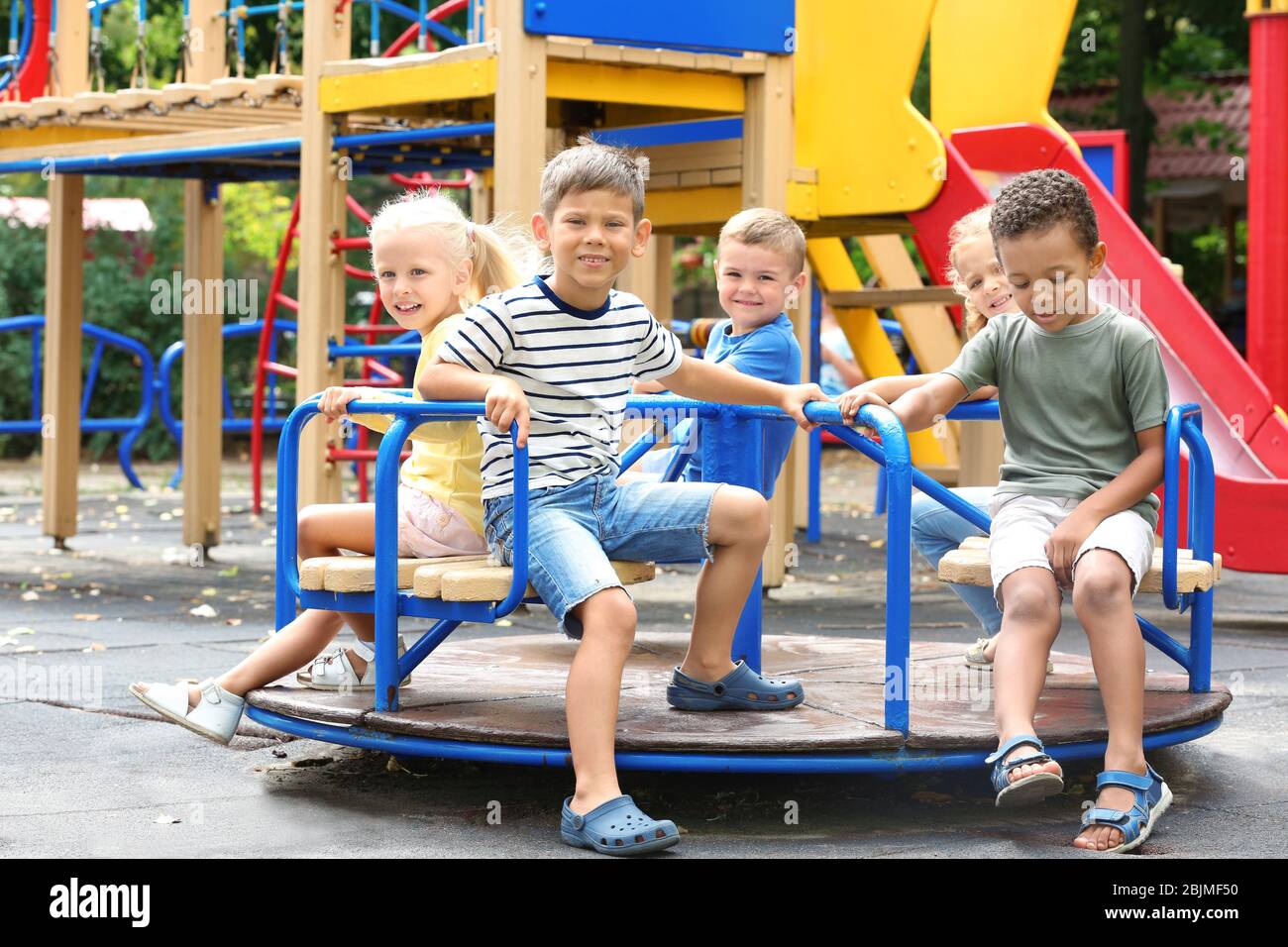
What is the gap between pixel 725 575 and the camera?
372 centimetres

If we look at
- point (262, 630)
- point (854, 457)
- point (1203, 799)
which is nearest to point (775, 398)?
point (1203, 799)

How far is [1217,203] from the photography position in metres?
19.4

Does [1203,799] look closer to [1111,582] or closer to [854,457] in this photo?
[1111,582]

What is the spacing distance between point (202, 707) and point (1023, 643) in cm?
174

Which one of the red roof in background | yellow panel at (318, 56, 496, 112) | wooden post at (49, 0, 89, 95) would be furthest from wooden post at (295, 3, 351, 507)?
the red roof in background

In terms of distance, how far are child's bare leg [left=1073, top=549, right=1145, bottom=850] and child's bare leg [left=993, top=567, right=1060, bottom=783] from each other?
0.07 metres

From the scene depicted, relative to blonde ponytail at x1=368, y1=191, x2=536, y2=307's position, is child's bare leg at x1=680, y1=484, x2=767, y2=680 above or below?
below

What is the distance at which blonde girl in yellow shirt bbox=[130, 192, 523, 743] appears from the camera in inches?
155

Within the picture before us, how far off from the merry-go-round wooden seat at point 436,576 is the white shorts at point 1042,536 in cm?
72

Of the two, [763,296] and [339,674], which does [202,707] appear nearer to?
[339,674]

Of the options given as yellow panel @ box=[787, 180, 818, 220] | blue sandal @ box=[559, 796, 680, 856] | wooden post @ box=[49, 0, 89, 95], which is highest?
wooden post @ box=[49, 0, 89, 95]

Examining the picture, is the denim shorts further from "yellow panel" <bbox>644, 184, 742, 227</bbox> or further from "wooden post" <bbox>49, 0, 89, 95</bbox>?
"wooden post" <bbox>49, 0, 89, 95</bbox>

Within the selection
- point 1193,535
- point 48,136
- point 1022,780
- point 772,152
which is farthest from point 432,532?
point 48,136

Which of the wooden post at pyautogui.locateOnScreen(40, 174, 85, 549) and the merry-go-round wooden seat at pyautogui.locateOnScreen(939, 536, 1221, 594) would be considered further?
the wooden post at pyautogui.locateOnScreen(40, 174, 85, 549)
